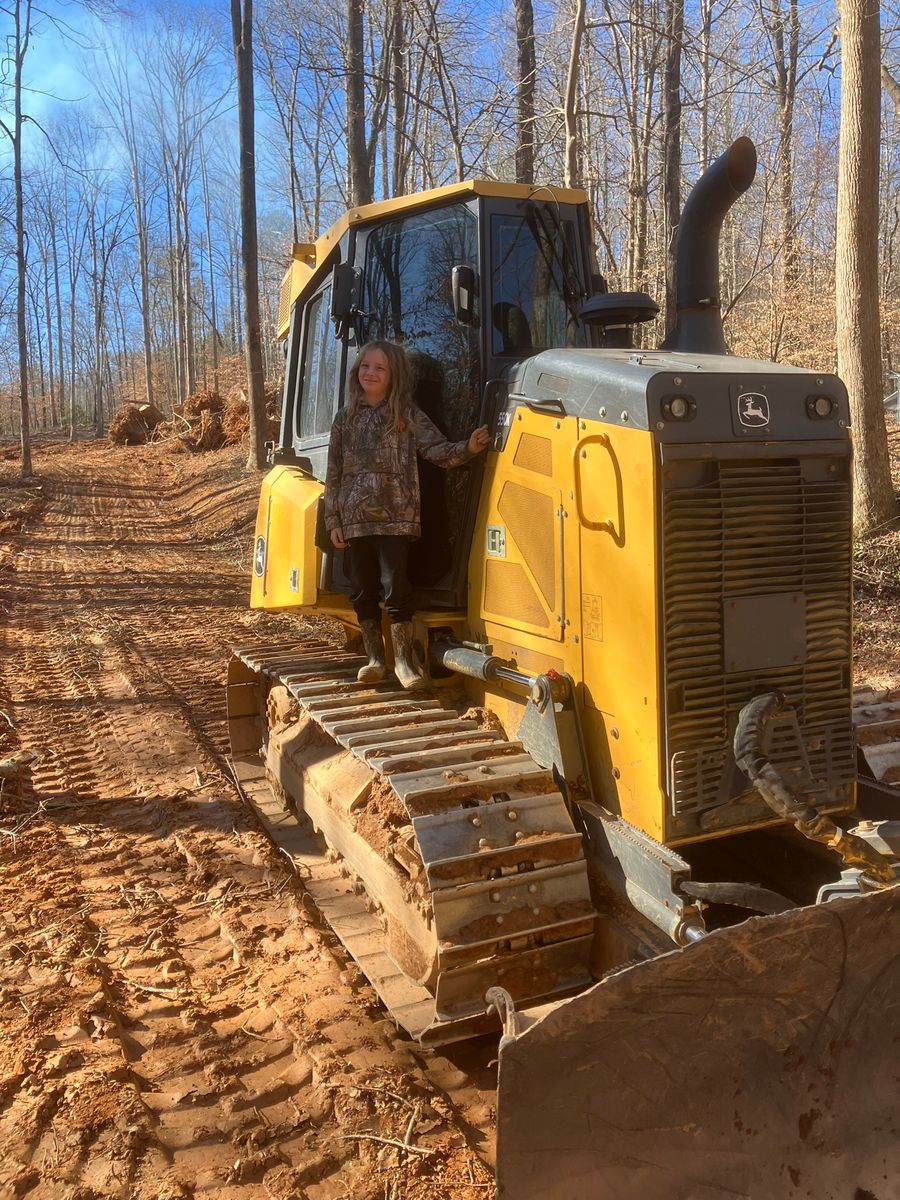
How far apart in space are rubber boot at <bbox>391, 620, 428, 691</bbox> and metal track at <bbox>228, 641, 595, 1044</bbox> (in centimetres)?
22

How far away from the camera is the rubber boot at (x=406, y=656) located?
167 inches

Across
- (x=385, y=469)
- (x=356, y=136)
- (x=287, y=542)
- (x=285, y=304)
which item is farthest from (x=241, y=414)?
(x=385, y=469)

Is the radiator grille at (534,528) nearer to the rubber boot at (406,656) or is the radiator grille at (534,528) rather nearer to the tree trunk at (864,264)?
the rubber boot at (406,656)

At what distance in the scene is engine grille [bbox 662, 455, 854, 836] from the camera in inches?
120

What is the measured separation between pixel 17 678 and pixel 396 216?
5.48 meters

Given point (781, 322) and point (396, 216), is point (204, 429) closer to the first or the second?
point (781, 322)

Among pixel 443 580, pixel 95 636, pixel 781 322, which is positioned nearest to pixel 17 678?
pixel 95 636

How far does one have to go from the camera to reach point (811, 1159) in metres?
2.34

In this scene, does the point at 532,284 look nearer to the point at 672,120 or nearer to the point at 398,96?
the point at 672,120

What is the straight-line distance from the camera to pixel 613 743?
10.7 feet

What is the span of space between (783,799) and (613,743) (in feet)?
1.97

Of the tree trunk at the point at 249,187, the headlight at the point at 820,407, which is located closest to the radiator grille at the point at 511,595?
the headlight at the point at 820,407

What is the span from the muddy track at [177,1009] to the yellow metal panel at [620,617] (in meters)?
1.05

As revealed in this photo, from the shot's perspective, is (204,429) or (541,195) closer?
(541,195)
